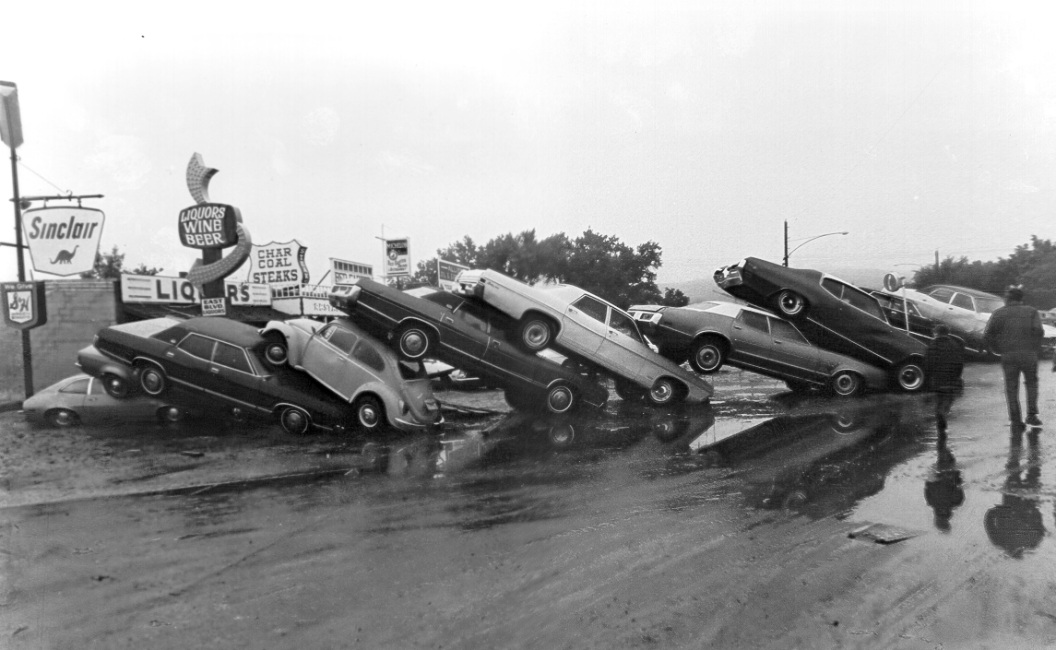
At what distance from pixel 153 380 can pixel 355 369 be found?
114 inches

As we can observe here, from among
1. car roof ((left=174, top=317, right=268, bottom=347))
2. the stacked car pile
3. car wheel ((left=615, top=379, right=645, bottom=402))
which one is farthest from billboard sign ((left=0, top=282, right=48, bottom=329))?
car wheel ((left=615, top=379, right=645, bottom=402))

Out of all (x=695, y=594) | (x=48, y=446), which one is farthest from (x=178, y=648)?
(x=48, y=446)

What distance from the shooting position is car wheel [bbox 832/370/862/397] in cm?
1426

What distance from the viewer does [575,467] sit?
29.0ft

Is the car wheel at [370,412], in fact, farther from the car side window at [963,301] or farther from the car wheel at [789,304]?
the car side window at [963,301]

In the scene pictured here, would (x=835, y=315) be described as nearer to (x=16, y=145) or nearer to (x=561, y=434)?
(x=561, y=434)

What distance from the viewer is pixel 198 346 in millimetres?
11789

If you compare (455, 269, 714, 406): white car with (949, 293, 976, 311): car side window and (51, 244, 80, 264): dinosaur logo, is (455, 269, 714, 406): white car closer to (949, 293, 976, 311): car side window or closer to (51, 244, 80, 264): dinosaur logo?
(949, 293, 976, 311): car side window

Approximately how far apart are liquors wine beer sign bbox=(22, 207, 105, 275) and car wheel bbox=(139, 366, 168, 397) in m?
6.20

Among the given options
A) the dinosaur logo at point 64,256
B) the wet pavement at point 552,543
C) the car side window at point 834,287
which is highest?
the dinosaur logo at point 64,256

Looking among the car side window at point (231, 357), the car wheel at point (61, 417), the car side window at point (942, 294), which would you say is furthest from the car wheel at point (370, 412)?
the car side window at point (942, 294)

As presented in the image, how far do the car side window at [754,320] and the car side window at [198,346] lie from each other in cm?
870

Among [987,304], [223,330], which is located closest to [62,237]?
[223,330]

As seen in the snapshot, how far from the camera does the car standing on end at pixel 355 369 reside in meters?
11.7
